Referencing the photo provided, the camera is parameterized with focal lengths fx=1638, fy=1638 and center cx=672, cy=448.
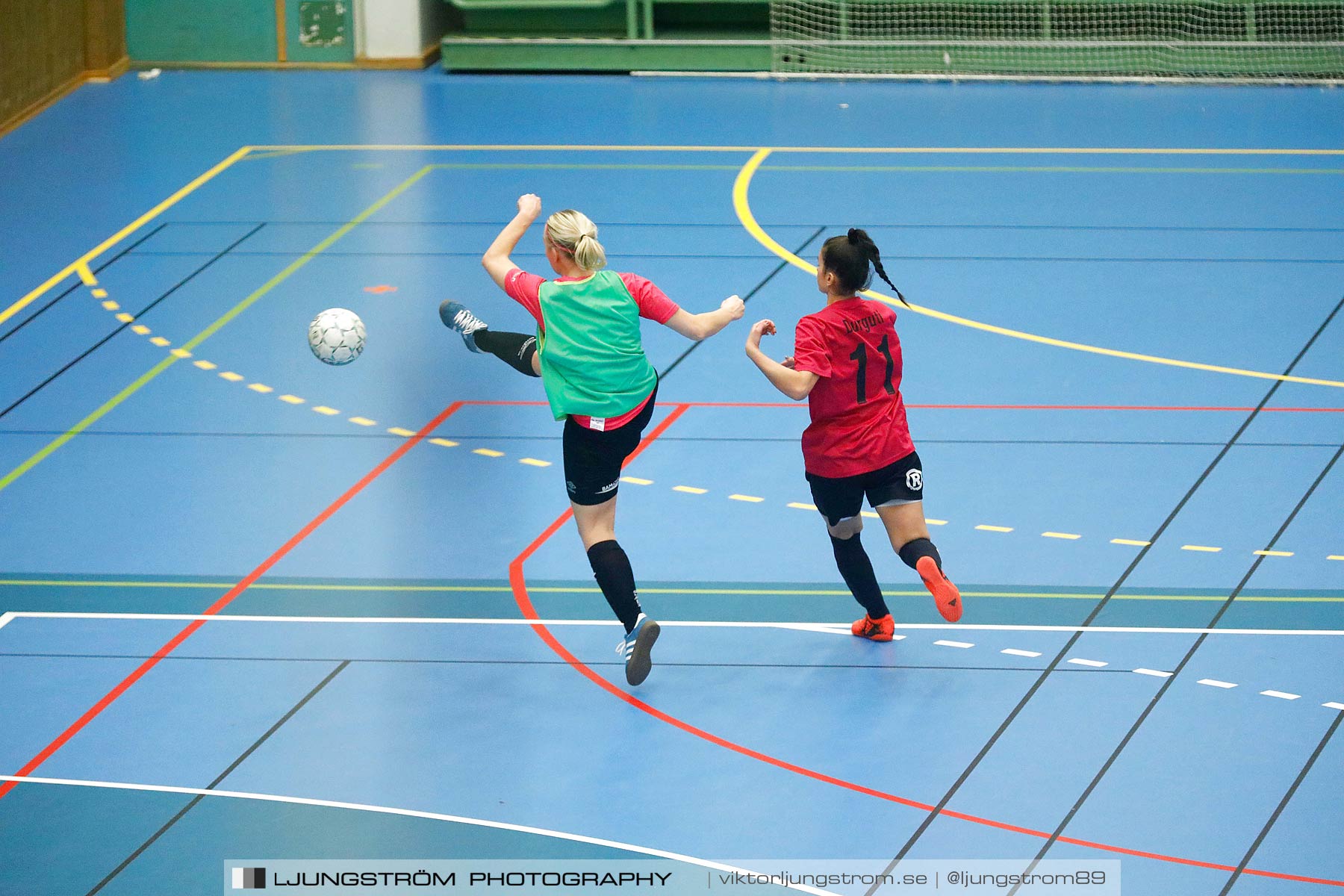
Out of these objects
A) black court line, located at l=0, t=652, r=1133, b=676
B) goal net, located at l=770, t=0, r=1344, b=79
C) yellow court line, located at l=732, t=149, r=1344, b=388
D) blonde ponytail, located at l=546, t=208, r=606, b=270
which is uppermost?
goal net, located at l=770, t=0, r=1344, b=79

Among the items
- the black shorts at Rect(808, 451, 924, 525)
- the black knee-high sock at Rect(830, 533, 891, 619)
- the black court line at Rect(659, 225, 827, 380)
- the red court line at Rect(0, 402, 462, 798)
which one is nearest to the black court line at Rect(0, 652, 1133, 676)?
the red court line at Rect(0, 402, 462, 798)

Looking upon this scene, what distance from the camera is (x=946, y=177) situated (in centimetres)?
1501

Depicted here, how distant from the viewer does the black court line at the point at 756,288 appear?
1067cm

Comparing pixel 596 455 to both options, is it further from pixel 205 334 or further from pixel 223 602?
pixel 205 334

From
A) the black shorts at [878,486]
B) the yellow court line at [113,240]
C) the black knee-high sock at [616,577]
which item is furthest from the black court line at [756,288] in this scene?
the yellow court line at [113,240]

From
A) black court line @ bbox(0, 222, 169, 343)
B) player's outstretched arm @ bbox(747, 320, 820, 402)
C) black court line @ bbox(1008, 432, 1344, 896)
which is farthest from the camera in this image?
black court line @ bbox(0, 222, 169, 343)

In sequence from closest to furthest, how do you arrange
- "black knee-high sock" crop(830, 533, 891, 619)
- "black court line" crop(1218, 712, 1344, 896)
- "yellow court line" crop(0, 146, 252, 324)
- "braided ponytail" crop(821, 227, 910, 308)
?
"black court line" crop(1218, 712, 1344, 896)
"braided ponytail" crop(821, 227, 910, 308)
"black knee-high sock" crop(830, 533, 891, 619)
"yellow court line" crop(0, 146, 252, 324)

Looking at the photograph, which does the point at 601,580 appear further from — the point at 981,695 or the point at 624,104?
the point at 624,104

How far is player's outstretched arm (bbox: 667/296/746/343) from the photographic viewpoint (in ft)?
20.8

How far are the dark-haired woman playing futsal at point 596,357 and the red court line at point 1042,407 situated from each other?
3.47 meters

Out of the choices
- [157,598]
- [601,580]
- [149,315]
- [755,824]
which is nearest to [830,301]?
[601,580]

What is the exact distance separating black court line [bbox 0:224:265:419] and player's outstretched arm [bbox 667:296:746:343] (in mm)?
5519

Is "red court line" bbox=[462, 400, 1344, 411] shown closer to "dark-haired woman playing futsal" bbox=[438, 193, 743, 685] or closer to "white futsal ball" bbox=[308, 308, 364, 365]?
"white futsal ball" bbox=[308, 308, 364, 365]

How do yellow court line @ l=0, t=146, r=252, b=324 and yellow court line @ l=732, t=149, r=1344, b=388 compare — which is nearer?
yellow court line @ l=732, t=149, r=1344, b=388
